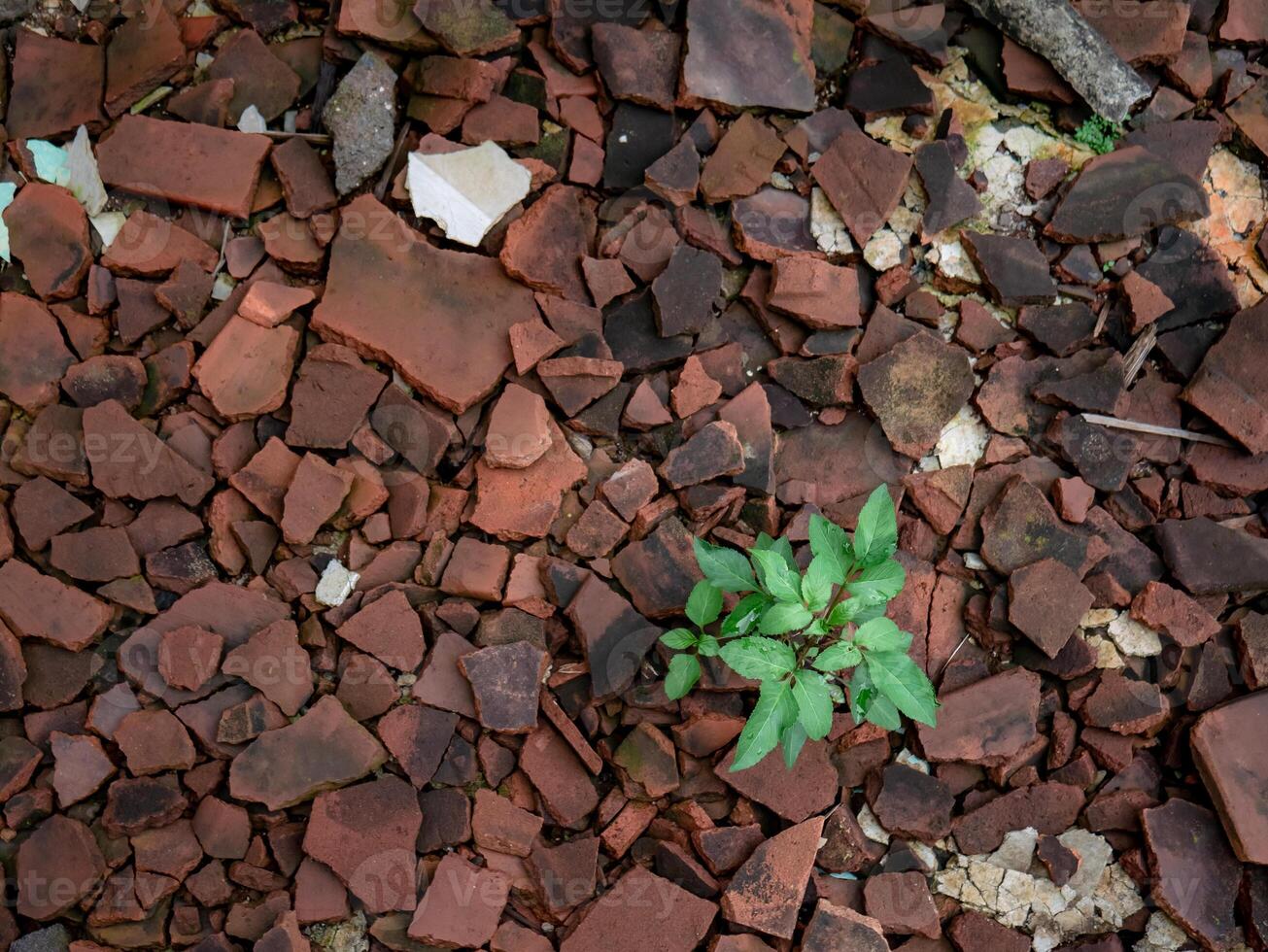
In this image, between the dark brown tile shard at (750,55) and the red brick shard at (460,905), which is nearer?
the red brick shard at (460,905)

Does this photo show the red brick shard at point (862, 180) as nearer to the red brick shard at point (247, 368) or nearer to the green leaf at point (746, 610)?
the green leaf at point (746, 610)

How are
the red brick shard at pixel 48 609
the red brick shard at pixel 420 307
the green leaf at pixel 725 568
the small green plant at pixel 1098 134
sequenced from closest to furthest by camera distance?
1. the green leaf at pixel 725 568
2. the red brick shard at pixel 48 609
3. the red brick shard at pixel 420 307
4. the small green plant at pixel 1098 134

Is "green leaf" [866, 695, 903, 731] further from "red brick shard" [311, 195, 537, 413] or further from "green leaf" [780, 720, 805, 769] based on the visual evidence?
"red brick shard" [311, 195, 537, 413]

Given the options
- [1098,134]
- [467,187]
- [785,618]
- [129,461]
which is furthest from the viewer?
[1098,134]

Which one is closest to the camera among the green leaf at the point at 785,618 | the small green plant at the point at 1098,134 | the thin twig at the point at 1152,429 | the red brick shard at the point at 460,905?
the green leaf at the point at 785,618

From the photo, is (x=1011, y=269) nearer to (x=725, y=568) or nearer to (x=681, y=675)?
(x=725, y=568)

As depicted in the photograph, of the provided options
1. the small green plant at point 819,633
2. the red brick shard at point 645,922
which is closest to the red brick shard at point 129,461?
the small green plant at point 819,633

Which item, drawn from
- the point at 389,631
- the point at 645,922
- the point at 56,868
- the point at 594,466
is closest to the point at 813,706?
the point at 645,922
